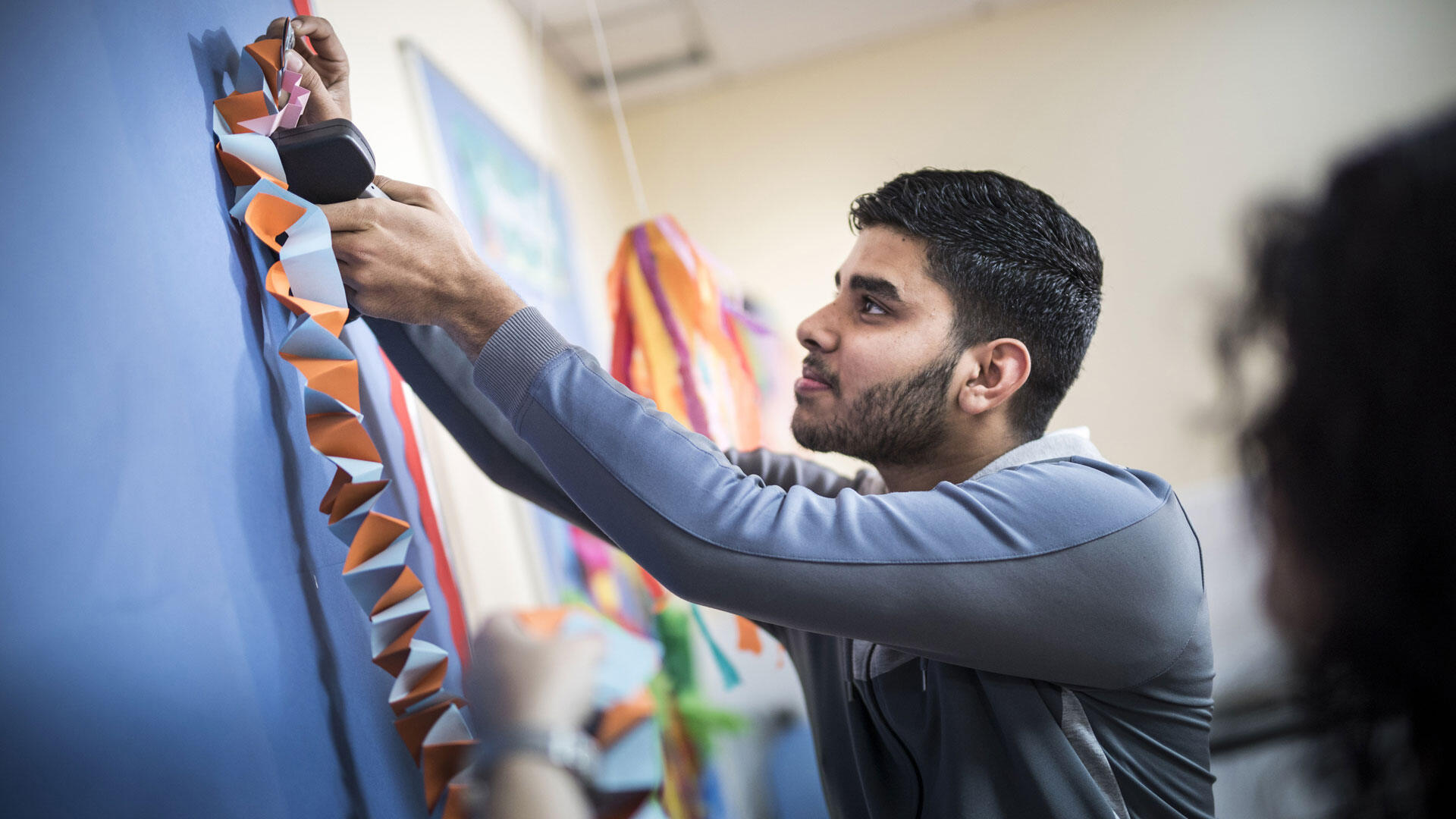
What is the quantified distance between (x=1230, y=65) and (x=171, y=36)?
2620mm

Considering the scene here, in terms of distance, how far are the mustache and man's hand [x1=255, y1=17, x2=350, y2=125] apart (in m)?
0.48

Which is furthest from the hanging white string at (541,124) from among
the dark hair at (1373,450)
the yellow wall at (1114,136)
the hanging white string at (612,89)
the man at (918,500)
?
the dark hair at (1373,450)

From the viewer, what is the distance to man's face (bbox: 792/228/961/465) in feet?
2.61

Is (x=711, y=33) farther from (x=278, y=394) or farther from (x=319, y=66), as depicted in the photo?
(x=278, y=394)

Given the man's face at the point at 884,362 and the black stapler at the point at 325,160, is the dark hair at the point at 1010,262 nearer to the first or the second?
the man's face at the point at 884,362

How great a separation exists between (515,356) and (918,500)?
0.98 ft

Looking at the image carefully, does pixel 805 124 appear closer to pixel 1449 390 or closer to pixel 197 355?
pixel 1449 390

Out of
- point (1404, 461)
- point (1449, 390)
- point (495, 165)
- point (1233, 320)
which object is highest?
point (495, 165)

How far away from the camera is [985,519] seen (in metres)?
0.57

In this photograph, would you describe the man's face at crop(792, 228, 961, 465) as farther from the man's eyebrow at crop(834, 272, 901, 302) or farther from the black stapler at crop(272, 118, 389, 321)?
the black stapler at crop(272, 118, 389, 321)

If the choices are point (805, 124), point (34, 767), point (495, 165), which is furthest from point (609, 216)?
point (34, 767)

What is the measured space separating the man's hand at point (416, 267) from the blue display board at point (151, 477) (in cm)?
7

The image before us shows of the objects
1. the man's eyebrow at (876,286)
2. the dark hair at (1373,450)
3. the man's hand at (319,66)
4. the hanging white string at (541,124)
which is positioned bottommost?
the dark hair at (1373,450)

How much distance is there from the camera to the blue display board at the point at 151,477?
0.33 meters
